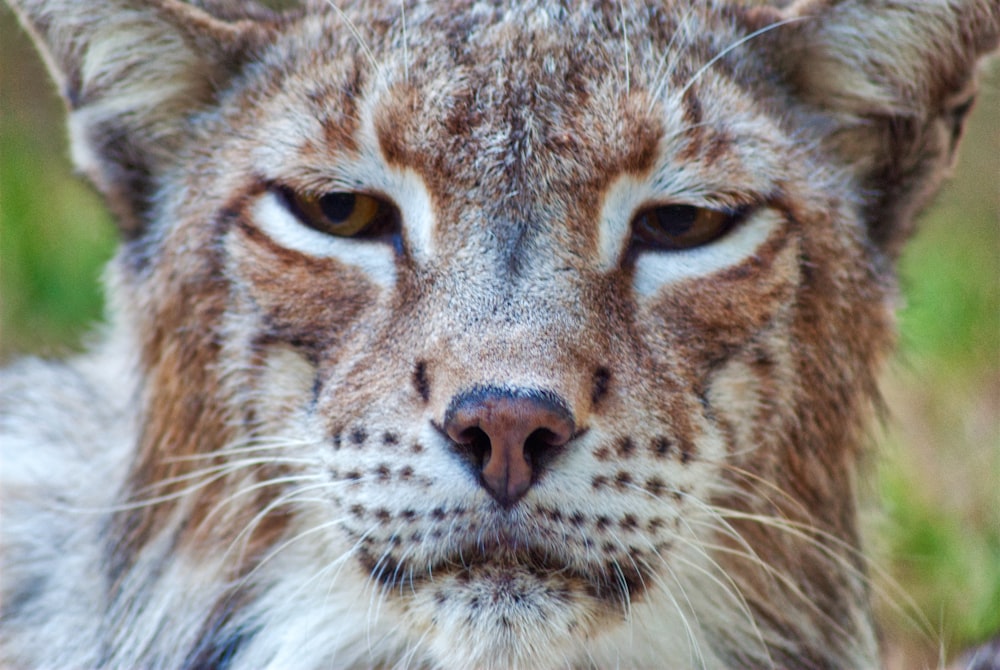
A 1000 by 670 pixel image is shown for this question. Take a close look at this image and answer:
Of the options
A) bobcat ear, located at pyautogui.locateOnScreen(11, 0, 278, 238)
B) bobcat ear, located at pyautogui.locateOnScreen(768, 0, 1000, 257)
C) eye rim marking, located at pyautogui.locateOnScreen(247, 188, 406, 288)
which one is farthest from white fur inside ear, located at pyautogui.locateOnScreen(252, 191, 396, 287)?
bobcat ear, located at pyautogui.locateOnScreen(768, 0, 1000, 257)

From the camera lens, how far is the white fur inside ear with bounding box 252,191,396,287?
329cm

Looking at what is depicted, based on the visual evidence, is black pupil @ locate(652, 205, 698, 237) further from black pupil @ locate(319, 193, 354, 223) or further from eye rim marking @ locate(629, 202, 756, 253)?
black pupil @ locate(319, 193, 354, 223)

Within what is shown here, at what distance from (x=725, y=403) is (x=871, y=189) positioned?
3.06 feet

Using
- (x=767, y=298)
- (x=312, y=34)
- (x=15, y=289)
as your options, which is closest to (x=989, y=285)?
(x=767, y=298)

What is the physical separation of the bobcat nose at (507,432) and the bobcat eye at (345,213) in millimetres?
714

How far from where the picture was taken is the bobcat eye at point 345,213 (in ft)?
11.0

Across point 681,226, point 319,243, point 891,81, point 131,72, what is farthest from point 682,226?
point 131,72

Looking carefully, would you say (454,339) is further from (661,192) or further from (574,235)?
(661,192)

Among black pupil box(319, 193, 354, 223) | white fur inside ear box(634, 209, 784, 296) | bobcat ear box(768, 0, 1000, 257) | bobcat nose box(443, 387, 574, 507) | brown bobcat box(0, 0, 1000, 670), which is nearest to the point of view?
bobcat nose box(443, 387, 574, 507)

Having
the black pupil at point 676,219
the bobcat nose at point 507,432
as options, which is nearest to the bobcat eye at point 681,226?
the black pupil at point 676,219

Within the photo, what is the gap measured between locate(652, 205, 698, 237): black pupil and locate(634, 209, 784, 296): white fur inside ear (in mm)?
59

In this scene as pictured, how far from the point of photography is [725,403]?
331 cm

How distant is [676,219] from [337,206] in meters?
0.91

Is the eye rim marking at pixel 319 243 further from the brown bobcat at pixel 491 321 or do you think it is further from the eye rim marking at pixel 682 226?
the eye rim marking at pixel 682 226
